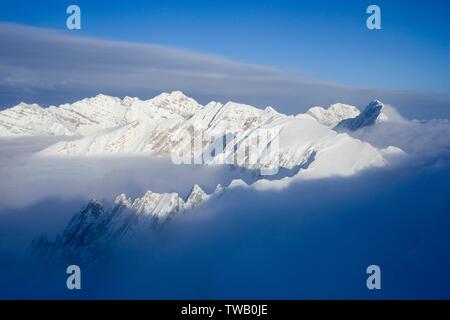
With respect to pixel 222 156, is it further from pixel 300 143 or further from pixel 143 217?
pixel 143 217

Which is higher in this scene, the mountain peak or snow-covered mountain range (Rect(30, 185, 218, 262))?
the mountain peak

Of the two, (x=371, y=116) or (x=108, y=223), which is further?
(x=371, y=116)

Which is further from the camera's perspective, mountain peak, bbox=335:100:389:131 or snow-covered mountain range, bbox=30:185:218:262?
mountain peak, bbox=335:100:389:131

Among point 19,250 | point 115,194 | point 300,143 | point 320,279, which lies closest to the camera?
point 320,279

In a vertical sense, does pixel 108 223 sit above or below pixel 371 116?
below

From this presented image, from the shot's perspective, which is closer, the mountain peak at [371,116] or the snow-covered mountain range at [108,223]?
the snow-covered mountain range at [108,223]

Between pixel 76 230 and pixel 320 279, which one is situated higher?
pixel 76 230

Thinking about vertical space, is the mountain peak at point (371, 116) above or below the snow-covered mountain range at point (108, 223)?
above
